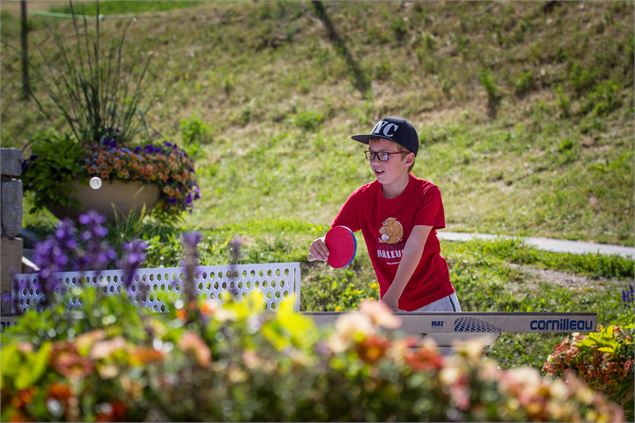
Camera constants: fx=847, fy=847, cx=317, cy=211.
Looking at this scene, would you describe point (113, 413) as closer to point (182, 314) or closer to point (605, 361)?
point (182, 314)

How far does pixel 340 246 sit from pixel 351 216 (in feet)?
1.50

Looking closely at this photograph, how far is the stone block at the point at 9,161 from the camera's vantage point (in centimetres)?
659

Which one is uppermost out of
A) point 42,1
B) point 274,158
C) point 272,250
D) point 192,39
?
point 42,1

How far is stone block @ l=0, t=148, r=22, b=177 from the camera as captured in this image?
21.6 ft

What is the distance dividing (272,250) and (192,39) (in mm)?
15370

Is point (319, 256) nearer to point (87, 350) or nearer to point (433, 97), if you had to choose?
point (87, 350)

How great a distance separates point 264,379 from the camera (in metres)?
1.76

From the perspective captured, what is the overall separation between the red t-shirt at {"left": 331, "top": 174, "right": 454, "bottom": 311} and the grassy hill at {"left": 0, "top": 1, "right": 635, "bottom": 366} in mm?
2589

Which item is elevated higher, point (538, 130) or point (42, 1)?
point (42, 1)

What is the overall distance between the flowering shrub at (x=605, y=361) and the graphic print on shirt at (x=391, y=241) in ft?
5.00

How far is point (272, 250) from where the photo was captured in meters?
8.55

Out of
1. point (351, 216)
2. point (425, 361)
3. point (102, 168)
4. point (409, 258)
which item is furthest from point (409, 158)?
point (102, 168)

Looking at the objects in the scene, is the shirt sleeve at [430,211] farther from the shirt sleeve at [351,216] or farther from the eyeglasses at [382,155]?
the shirt sleeve at [351,216]

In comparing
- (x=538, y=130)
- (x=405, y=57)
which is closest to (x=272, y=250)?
(x=538, y=130)
